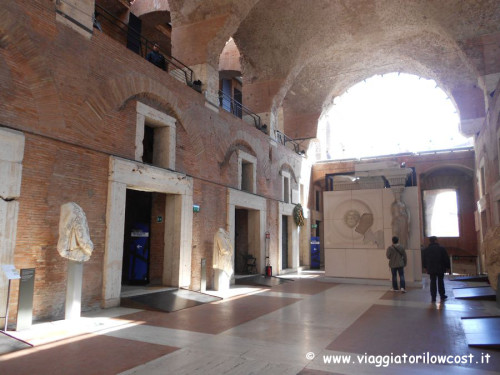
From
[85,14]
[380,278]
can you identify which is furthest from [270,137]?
[85,14]

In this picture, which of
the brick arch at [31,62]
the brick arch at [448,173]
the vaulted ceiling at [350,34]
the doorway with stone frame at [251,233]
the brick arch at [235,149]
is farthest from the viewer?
the brick arch at [448,173]

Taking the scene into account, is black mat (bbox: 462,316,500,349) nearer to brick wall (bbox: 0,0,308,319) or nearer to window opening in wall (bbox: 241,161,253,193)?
brick wall (bbox: 0,0,308,319)

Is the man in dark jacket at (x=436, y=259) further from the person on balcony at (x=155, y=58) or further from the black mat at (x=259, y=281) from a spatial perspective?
the person on balcony at (x=155, y=58)

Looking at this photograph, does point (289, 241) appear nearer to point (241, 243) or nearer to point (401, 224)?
point (241, 243)

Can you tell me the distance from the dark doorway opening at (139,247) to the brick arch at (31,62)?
181 inches

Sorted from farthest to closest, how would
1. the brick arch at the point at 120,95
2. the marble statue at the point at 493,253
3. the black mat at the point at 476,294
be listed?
the black mat at the point at 476,294 < the brick arch at the point at 120,95 < the marble statue at the point at 493,253

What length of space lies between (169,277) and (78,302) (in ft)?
12.2

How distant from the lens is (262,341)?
5633 millimetres

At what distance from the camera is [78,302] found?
7020mm

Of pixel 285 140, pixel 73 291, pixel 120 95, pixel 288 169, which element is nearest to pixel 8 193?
pixel 73 291

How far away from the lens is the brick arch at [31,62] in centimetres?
671

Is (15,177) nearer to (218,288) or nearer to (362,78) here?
(218,288)

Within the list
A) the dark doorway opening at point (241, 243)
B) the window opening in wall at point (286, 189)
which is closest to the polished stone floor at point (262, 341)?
the dark doorway opening at point (241, 243)

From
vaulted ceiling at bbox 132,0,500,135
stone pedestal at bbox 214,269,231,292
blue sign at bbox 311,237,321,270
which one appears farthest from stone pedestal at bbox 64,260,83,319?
blue sign at bbox 311,237,321,270
